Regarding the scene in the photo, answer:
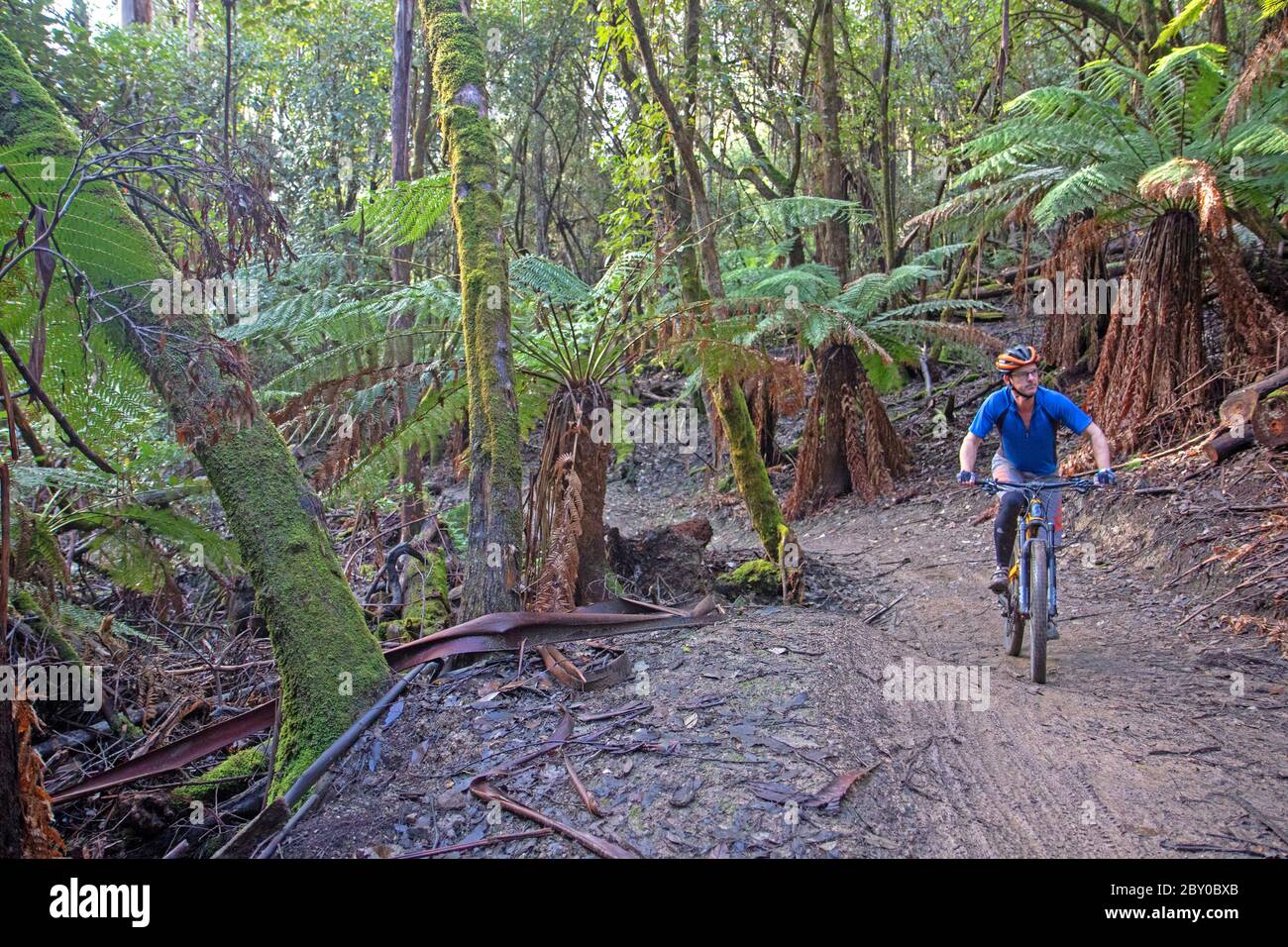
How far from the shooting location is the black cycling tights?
502cm

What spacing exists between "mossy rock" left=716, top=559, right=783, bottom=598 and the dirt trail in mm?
521

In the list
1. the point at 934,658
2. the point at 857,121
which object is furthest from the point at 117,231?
the point at 857,121

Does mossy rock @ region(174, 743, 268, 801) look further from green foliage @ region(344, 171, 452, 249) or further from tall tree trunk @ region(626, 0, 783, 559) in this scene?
tall tree trunk @ region(626, 0, 783, 559)

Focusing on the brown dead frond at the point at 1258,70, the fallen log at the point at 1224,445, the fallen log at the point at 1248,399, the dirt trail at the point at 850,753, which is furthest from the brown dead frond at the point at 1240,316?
the dirt trail at the point at 850,753

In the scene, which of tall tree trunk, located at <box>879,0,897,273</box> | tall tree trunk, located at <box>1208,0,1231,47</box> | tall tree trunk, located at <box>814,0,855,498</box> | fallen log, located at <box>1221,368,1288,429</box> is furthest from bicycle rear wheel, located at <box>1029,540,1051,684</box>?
tall tree trunk, located at <box>879,0,897,273</box>

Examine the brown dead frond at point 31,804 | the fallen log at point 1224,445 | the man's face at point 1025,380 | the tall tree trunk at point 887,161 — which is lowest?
the brown dead frond at point 31,804

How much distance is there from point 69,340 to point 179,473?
230cm

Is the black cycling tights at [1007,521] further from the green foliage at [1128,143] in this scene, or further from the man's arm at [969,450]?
the green foliage at [1128,143]

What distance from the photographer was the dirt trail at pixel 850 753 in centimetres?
283

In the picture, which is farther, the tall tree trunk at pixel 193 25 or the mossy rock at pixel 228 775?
the tall tree trunk at pixel 193 25

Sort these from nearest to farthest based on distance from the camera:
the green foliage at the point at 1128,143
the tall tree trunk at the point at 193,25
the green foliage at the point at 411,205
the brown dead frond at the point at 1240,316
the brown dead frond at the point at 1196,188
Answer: the green foliage at the point at 411,205 → the brown dead frond at the point at 1196,188 → the brown dead frond at the point at 1240,316 → the green foliage at the point at 1128,143 → the tall tree trunk at the point at 193,25

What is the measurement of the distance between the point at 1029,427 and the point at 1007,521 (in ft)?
1.94

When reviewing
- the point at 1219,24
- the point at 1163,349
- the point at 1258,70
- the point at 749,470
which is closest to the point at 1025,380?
the point at 749,470

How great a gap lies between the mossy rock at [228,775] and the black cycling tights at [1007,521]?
14.1ft
